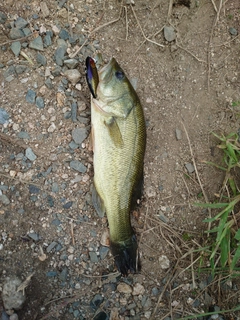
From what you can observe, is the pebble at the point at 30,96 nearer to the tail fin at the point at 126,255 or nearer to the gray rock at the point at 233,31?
the tail fin at the point at 126,255

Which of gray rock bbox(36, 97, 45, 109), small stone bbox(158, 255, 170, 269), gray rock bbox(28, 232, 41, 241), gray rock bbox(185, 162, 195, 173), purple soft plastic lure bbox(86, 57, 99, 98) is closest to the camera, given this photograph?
purple soft plastic lure bbox(86, 57, 99, 98)

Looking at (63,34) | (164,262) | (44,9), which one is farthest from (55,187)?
(44,9)

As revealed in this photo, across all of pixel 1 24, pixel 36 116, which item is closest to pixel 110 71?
pixel 36 116

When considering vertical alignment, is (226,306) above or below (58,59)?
below

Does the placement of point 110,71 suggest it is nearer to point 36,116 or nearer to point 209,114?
point 36,116

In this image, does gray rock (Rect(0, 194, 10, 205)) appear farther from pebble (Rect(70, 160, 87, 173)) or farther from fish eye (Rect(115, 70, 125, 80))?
fish eye (Rect(115, 70, 125, 80))

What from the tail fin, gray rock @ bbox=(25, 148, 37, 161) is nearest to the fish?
the tail fin
